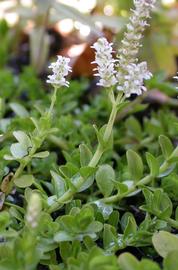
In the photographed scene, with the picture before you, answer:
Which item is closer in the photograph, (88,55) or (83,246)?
(83,246)

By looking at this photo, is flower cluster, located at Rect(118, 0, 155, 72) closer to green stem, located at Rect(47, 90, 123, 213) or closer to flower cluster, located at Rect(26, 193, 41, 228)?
green stem, located at Rect(47, 90, 123, 213)

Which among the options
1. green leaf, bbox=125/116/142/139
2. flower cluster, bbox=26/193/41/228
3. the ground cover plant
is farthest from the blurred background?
flower cluster, bbox=26/193/41/228

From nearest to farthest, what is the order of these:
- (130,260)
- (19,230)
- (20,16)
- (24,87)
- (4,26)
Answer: (130,260)
(19,230)
(24,87)
(4,26)
(20,16)

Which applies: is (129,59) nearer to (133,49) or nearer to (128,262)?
(133,49)

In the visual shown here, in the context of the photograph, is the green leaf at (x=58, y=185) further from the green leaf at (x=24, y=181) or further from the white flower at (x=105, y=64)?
the white flower at (x=105, y=64)

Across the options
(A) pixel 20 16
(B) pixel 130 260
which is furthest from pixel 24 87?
(B) pixel 130 260

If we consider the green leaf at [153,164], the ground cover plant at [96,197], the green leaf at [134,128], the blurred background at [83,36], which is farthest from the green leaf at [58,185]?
the blurred background at [83,36]

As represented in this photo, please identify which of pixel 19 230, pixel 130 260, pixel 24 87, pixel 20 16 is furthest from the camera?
pixel 20 16

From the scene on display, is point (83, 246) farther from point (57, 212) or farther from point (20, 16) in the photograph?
point (20, 16)
